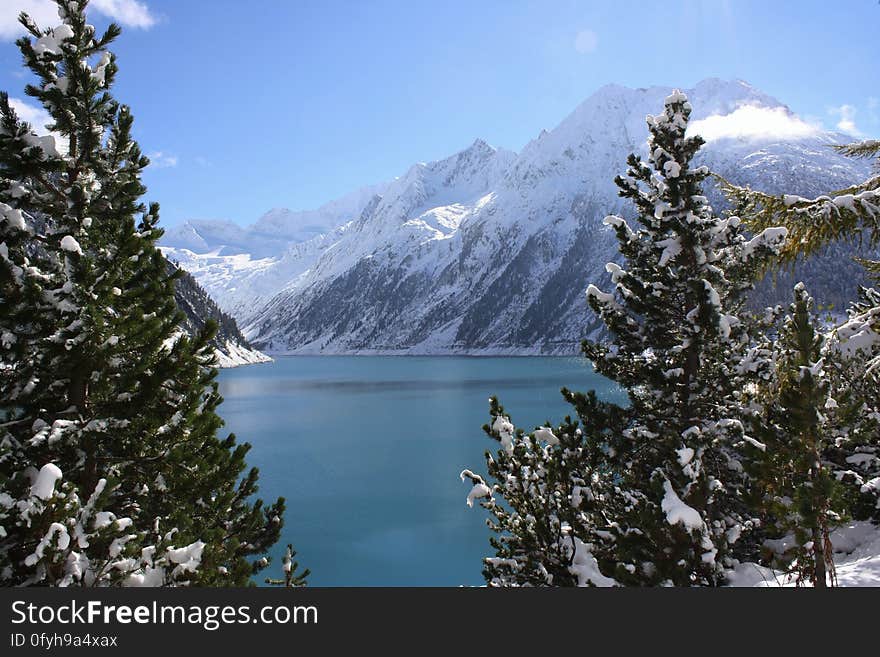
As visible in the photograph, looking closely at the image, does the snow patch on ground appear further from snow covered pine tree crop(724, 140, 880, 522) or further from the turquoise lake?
the turquoise lake

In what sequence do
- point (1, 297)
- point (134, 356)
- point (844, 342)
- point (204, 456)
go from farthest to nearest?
point (204, 456) → point (134, 356) → point (1, 297) → point (844, 342)

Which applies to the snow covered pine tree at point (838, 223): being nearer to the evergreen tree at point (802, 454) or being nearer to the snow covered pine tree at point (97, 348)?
the evergreen tree at point (802, 454)

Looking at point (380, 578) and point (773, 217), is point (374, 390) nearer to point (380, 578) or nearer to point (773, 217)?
point (380, 578)

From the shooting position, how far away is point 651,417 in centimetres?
1095

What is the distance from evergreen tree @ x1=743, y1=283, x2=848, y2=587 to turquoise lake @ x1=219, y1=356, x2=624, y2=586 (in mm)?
23640

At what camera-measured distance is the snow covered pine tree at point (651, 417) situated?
924cm

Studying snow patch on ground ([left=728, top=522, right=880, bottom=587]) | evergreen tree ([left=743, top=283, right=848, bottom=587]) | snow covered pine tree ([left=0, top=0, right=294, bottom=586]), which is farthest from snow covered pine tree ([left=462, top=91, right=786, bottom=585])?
snow covered pine tree ([left=0, top=0, right=294, bottom=586])

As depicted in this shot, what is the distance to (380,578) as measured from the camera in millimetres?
29688

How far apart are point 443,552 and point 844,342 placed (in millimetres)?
30203

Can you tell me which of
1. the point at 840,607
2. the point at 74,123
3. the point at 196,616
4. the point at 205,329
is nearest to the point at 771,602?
the point at 840,607

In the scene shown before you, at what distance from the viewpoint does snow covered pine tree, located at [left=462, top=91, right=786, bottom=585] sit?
9.24 metres

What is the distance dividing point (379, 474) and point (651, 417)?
43098 millimetres

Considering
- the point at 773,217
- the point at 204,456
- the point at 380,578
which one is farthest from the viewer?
the point at 380,578

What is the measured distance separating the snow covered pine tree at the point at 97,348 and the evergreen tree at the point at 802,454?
831 cm
